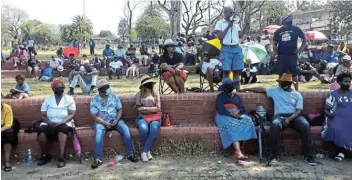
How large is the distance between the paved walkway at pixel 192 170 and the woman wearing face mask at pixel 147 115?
11.4 inches

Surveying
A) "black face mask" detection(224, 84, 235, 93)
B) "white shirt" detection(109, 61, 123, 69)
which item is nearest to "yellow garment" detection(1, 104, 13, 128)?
"black face mask" detection(224, 84, 235, 93)

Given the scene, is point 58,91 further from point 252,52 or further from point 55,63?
point 55,63

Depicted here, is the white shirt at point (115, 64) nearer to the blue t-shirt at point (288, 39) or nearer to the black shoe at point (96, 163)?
the blue t-shirt at point (288, 39)

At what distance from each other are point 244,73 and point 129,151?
5782mm

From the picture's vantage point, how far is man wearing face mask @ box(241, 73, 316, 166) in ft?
18.9

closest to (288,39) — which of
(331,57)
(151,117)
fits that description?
(151,117)

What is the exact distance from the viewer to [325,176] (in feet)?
16.9

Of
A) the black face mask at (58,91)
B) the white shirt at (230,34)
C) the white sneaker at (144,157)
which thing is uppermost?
the white shirt at (230,34)

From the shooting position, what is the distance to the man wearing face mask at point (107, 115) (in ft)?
19.6

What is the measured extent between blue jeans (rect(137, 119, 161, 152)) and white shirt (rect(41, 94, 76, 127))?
1.08 m

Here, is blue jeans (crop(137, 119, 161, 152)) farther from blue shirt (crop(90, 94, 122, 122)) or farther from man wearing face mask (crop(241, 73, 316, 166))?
man wearing face mask (crop(241, 73, 316, 166))

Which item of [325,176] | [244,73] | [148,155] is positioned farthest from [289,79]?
[244,73]

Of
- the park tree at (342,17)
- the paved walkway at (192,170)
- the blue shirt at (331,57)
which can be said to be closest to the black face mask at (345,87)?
the paved walkway at (192,170)

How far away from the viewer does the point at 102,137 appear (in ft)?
19.7
